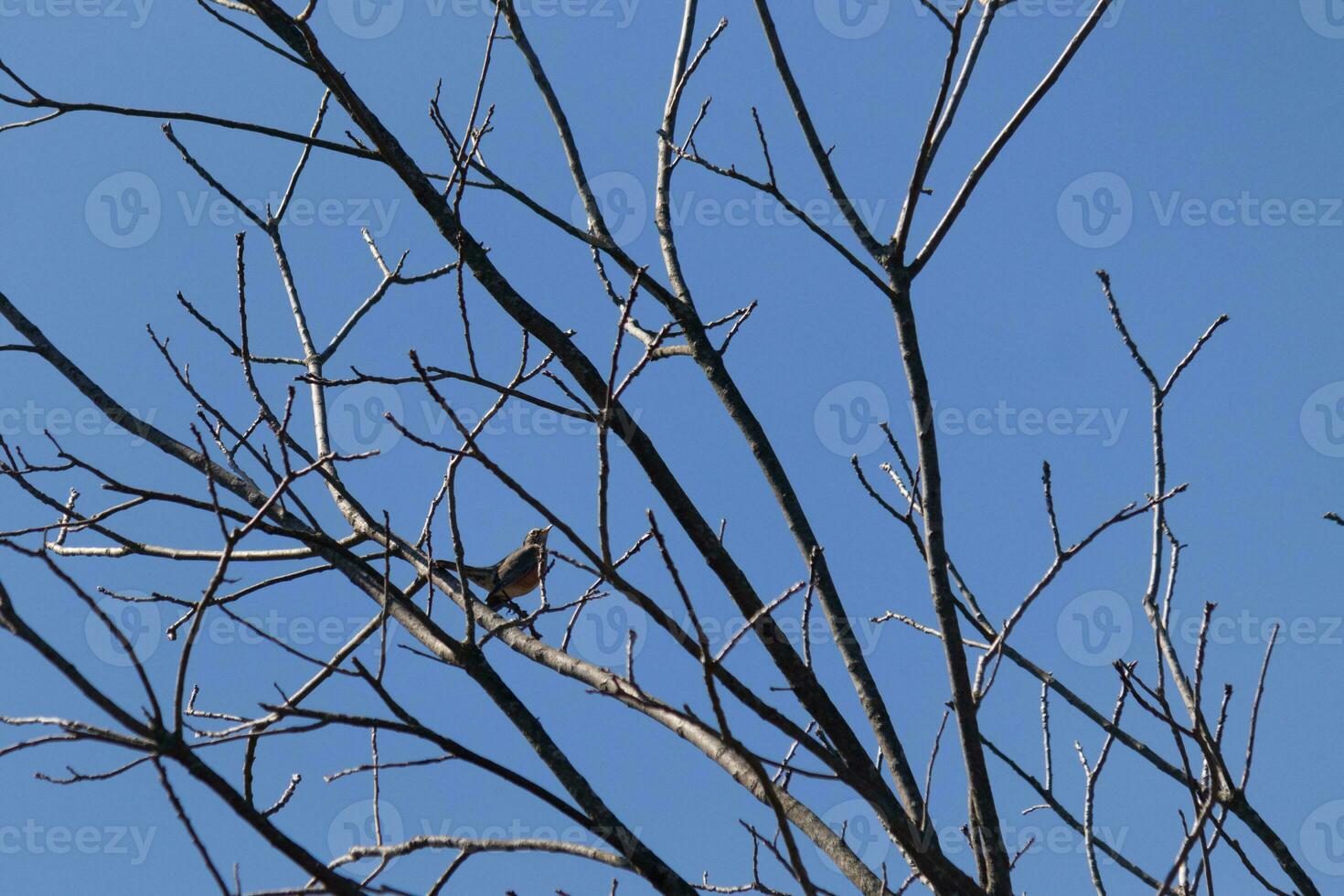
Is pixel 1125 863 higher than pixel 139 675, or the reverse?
pixel 139 675

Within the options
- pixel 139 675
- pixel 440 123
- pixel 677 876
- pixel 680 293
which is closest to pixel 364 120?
pixel 440 123

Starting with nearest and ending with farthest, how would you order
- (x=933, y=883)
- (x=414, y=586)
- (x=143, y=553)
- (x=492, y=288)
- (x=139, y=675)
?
(x=139, y=675), (x=933, y=883), (x=492, y=288), (x=143, y=553), (x=414, y=586)

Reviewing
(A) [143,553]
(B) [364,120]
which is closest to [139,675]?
(B) [364,120]

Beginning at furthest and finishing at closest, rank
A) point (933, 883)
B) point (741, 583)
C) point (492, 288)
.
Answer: point (492, 288) < point (741, 583) < point (933, 883)

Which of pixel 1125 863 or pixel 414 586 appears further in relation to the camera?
pixel 414 586

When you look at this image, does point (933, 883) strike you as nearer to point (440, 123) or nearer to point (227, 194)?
point (440, 123)

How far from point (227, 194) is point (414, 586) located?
1.49 meters

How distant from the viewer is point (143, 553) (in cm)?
334

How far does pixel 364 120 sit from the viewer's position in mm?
2842

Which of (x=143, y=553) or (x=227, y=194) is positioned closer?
(x=143, y=553)

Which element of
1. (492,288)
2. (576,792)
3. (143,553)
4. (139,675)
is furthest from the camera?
(143,553)

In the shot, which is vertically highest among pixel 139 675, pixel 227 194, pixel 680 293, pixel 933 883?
pixel 227 194

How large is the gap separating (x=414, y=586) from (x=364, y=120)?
1476 mm

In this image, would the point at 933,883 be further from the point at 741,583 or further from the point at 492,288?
the point at 492,288
